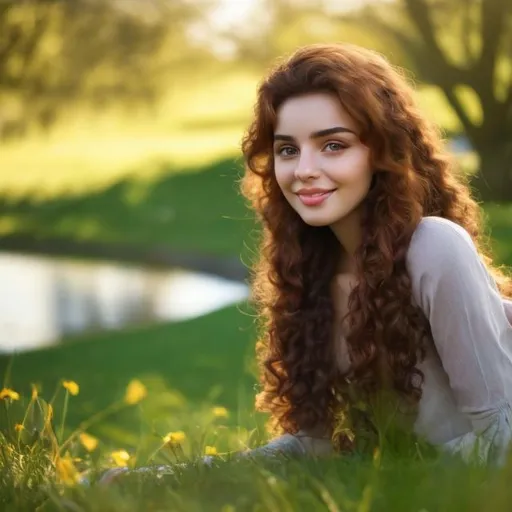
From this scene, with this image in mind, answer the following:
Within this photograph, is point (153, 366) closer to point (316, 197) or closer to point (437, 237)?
point (316, 197)

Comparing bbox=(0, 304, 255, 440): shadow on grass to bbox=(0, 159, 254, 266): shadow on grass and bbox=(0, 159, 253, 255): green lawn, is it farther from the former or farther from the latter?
bbox=(0, 159, 253, 255): green lawn

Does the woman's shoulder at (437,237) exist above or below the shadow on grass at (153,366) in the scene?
above

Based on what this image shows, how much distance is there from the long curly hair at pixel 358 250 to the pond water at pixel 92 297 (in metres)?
5.92

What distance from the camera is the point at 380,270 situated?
7.10 ft

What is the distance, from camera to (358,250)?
2268 mm

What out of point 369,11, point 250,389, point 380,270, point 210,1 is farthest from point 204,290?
point 380,270

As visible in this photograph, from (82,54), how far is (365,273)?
497 inches

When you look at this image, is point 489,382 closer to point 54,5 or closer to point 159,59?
point 54,5

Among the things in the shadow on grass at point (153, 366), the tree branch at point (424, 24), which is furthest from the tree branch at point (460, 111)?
the shadow on grass at point (153, 366)

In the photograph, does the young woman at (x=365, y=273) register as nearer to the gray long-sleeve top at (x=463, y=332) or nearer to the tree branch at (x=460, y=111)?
the gray long-sleeve top at (x=463, y=332)

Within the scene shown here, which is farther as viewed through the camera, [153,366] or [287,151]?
[153,366]

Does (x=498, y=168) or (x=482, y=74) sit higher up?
(x=482, y=74)

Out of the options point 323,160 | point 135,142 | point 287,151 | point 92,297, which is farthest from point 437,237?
point 135,142

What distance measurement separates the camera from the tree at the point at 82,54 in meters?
13.5
